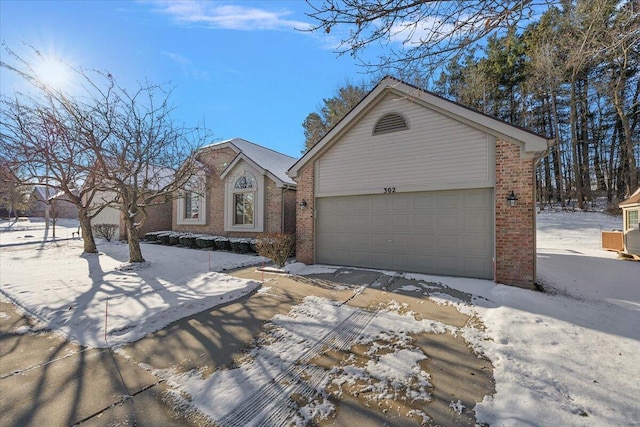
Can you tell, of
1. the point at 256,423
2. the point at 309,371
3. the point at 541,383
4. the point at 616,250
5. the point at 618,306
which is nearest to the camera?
the point at 256,423

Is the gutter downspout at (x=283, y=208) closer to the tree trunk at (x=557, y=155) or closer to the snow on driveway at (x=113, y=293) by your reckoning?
the snow on driveway at (x=113, y=293)

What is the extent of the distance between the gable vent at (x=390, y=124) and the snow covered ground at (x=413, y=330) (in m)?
4.51

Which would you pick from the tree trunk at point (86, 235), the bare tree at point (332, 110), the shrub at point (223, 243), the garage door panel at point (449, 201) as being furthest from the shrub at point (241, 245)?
the bare tree at point (332, 110)

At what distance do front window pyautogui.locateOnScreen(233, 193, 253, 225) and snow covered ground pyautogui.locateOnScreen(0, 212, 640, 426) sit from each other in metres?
5.53

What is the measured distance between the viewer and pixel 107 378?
2961 millimetres

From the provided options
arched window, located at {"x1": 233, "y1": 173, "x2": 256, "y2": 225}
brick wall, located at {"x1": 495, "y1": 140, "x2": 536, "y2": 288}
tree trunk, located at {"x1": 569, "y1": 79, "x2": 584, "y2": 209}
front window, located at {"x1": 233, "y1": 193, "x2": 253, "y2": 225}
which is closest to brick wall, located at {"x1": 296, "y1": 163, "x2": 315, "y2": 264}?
arched window, located at {"x1": 233, "y1": 173, "x2": 256, "y2": 225}

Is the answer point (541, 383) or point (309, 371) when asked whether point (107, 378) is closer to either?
point (309, 371)

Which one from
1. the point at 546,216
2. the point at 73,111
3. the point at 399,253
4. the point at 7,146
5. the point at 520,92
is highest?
the point at 520,92

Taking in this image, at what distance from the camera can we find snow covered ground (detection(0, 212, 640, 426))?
2.57 meters

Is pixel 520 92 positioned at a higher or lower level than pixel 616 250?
higher

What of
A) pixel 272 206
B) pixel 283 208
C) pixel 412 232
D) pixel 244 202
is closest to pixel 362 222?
→ pixel 412 232

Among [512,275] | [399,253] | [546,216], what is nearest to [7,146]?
[399,253]

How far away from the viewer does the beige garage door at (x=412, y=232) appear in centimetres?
717

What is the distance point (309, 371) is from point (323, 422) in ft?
2.52
